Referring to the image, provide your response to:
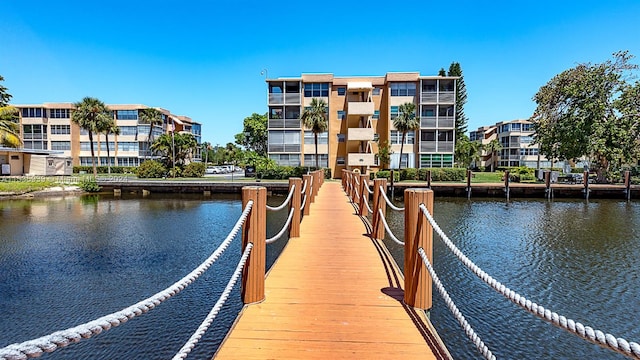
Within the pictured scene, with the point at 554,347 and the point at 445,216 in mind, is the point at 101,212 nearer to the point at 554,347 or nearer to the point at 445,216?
the point at 445,216

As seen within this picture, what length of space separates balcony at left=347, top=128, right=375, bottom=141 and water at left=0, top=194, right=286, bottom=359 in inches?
759

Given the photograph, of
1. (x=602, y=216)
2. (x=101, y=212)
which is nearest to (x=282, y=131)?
(x=101, y=212)

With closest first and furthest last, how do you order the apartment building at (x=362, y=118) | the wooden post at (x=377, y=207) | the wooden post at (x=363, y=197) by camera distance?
the wooden post at (x=377, y=207) < the wooden post at (x=363, y=197) < the apartment building at (x=362, y=118)

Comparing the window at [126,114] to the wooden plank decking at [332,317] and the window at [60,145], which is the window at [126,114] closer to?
the window at [60,145]

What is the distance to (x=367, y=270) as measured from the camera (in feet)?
19.0

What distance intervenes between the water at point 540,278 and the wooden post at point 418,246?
3.34m

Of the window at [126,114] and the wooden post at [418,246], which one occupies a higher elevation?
the window at [126,114]

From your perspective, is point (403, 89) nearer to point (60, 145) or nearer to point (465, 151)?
point (465, 151)

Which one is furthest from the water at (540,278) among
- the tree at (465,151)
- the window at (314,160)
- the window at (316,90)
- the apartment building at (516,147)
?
the apartment building at (516,147)

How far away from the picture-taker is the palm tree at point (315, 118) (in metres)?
38.5

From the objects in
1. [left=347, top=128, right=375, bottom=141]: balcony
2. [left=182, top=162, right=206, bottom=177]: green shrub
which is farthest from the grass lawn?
[left=347, top=128, right=375, bottom=141]: balcony

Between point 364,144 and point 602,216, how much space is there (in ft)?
76.4

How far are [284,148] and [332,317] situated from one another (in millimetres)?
39564

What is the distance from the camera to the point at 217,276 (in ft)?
35.1
